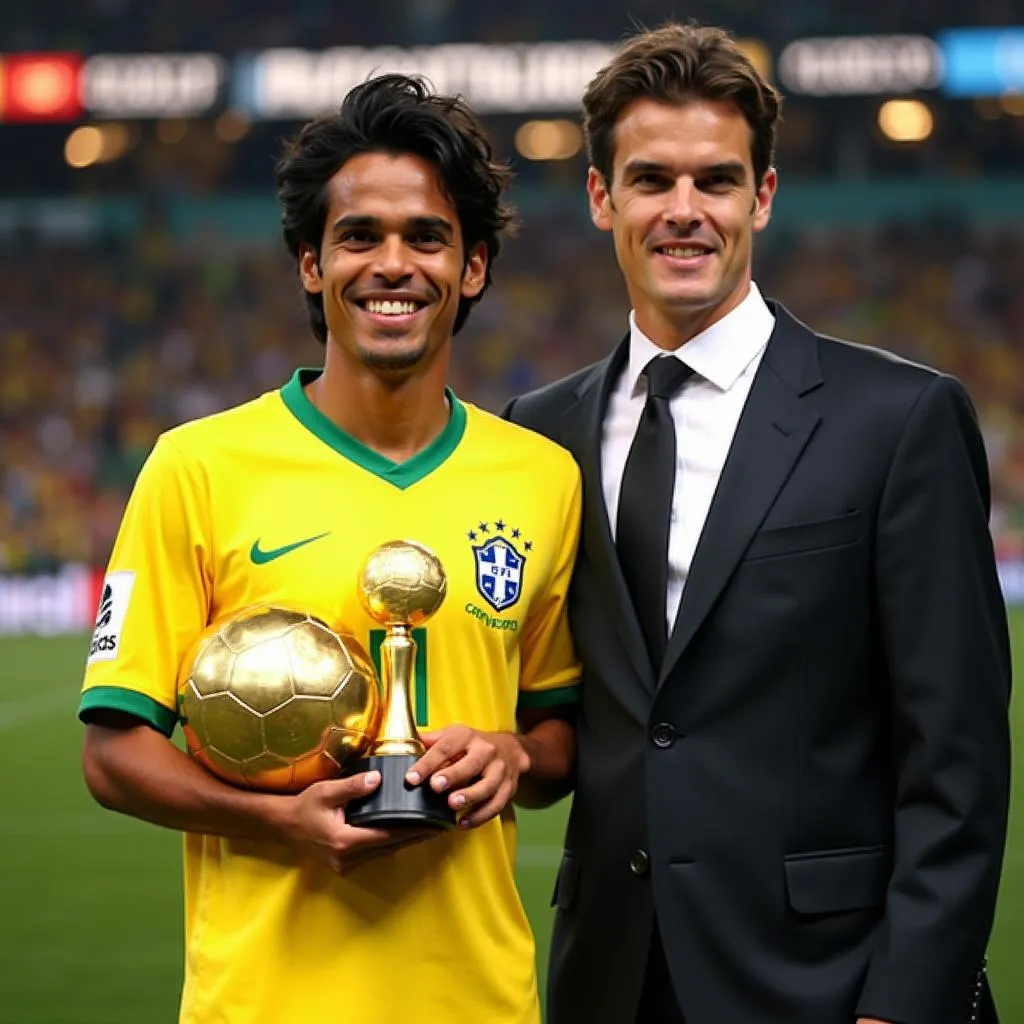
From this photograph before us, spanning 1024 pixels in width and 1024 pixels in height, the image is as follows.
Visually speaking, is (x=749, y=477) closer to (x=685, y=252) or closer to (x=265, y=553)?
(x=685, y=252)

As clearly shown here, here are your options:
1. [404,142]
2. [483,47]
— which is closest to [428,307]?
[404,142]

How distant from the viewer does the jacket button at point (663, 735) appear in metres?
2.49

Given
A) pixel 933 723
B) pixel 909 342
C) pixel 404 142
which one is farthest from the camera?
pixel 909 342

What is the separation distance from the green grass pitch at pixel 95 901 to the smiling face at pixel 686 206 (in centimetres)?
309

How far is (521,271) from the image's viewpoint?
23438 millimetres

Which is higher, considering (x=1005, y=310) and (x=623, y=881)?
(x=1005, y=310)

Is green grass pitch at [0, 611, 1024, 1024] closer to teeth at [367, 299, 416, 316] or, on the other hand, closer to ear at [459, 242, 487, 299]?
ear at [459, 242, 487, 299]

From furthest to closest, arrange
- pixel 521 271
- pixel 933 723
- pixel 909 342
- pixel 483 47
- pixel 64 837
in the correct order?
pixel 521 271 → pixel 909 342 → pixel 483 47 → pixel 64 837 → pixel 933 723

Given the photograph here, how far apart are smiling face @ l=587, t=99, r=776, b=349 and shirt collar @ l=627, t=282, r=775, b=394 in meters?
0.02

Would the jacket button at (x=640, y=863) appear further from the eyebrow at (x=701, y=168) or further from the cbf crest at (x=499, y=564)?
the eyebrow at (x=701, y=168)

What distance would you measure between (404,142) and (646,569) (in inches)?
29.0

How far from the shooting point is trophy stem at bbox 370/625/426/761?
7.33ft

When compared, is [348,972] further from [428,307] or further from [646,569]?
[428,307]

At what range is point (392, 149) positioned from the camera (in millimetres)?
2553
